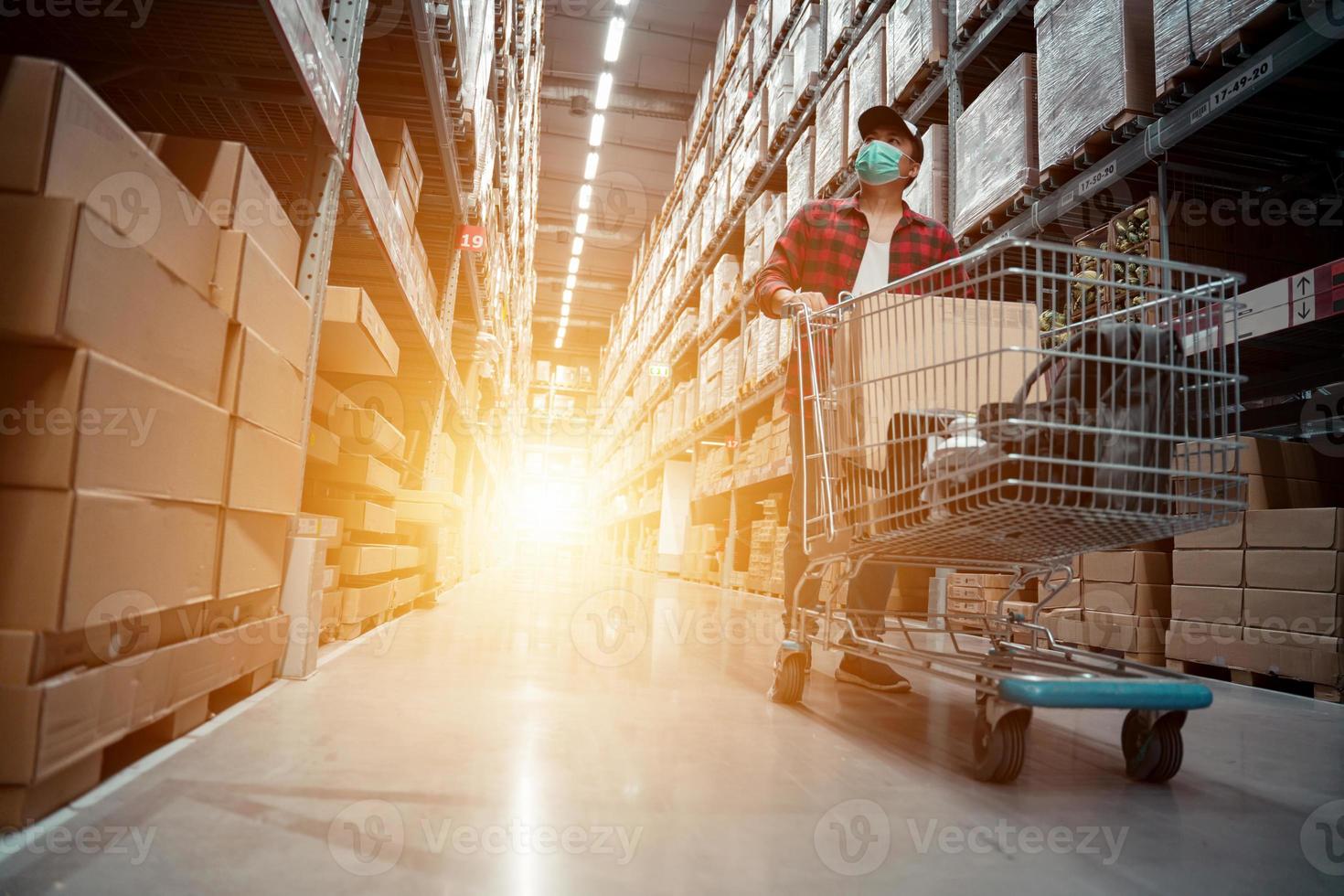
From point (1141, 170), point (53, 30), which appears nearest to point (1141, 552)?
point (1141, 170)

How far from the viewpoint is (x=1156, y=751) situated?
1.60 metres

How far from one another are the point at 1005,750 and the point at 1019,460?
56 centimetres

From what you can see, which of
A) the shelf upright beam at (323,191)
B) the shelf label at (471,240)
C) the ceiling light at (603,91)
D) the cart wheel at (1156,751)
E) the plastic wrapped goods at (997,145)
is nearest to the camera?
the cart wheel at (1156,751)

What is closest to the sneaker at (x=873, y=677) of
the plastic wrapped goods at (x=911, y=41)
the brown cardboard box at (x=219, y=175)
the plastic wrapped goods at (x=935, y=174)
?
the brown cardboard box at (x=219, y=175)

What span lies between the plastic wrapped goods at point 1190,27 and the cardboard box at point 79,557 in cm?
331

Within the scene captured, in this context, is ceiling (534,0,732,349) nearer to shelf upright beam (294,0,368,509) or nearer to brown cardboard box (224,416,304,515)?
shelf upright beam (294,0,368,509)

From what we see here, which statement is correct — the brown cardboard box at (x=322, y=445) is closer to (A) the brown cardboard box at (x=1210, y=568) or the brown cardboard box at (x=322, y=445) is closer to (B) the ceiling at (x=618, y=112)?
(A) the brown cardboard box at (x=1210, y=568)

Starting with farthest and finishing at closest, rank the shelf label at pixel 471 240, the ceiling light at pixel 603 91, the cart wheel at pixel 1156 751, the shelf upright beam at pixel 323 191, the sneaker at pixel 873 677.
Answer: the ceiling light at pixel 603 91
the shelf label at pixel 471 240
the sneaker at pixel 873 677
the shelf upright beam at pixel 323 191
the cart wheel at pixel 1156 751

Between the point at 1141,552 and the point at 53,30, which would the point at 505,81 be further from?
the point at 1141,552

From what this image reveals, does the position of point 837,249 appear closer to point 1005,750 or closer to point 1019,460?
point 1019,460

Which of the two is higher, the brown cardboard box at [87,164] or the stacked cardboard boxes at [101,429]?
the brown cardboard box at [87,164]

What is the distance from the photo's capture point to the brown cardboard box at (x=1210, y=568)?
2.93m

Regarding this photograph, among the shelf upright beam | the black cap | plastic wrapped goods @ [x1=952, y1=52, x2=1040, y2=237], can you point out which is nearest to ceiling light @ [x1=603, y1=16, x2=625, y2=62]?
plastic wrapped goods @ [x1=952, y1=52, x2=1040, y2=237]

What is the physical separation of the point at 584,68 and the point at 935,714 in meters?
13.1
